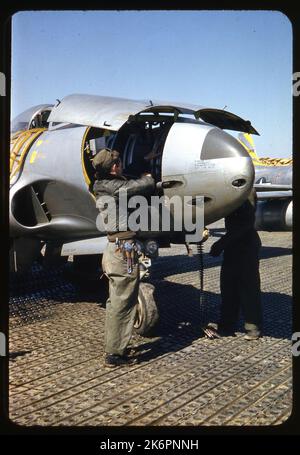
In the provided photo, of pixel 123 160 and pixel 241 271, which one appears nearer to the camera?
pixel 241 271

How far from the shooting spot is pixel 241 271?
214 inches

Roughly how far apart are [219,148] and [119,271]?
5.05 feet

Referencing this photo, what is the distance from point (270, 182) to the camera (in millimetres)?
15289

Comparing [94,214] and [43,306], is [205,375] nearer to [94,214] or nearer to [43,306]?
[94,214]

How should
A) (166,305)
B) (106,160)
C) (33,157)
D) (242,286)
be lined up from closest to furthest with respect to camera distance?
1. (106,160)
2. (242,286)
3. (33,157)
4. (166,305)

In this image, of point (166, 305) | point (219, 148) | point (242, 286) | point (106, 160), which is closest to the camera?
point (219, 148)

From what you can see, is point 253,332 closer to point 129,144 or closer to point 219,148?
point 219,148

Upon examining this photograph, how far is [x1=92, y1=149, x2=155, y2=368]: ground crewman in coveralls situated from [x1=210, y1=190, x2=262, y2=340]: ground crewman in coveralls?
3.99 feet

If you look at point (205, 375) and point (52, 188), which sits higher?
point (52, 188)

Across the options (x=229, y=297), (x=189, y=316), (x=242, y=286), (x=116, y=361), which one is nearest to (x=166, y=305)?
(x=189, y=316)

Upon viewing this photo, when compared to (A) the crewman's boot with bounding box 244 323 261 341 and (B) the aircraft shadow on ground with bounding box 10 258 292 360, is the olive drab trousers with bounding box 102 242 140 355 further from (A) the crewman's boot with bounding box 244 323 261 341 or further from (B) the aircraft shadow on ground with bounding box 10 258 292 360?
(A) the crewman's boot with bounding box 244 323 261 341
